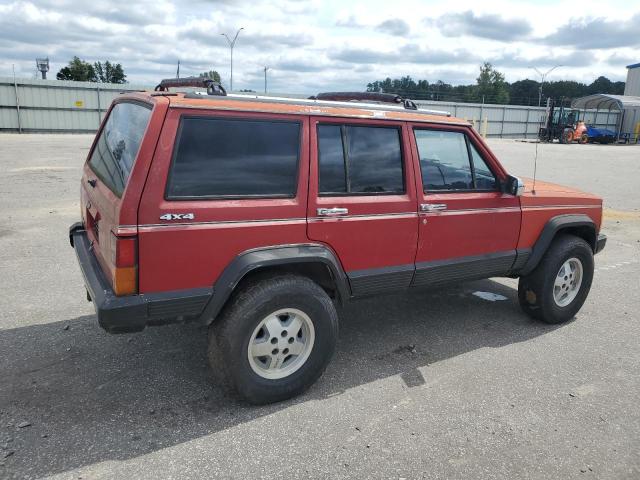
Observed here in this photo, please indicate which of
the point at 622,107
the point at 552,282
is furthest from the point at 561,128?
the point at 552,282

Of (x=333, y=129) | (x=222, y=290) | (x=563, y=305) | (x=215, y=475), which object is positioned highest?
(x=333, y=129)

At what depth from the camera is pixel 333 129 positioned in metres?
3.43

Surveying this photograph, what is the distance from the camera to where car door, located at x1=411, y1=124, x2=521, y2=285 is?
12.6 feet

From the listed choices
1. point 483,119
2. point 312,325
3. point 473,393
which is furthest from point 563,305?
point 483,119

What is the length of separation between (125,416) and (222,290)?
99 centimetres

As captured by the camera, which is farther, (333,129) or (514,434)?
(333,129)

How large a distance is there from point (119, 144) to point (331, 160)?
141 centimetres

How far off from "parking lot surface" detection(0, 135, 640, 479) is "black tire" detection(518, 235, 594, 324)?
6.0 inches

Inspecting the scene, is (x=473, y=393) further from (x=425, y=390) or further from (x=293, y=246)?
(x=293, y=246)

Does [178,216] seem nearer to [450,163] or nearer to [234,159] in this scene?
[234,159]

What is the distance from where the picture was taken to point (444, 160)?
397 centimetres

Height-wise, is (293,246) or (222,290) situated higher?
(293,246)

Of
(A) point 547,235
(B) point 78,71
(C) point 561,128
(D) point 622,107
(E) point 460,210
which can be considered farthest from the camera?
(B) point 78,71

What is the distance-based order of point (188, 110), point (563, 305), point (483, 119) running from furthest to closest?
point (483, 119), point (563, 305), point (188, 110)
